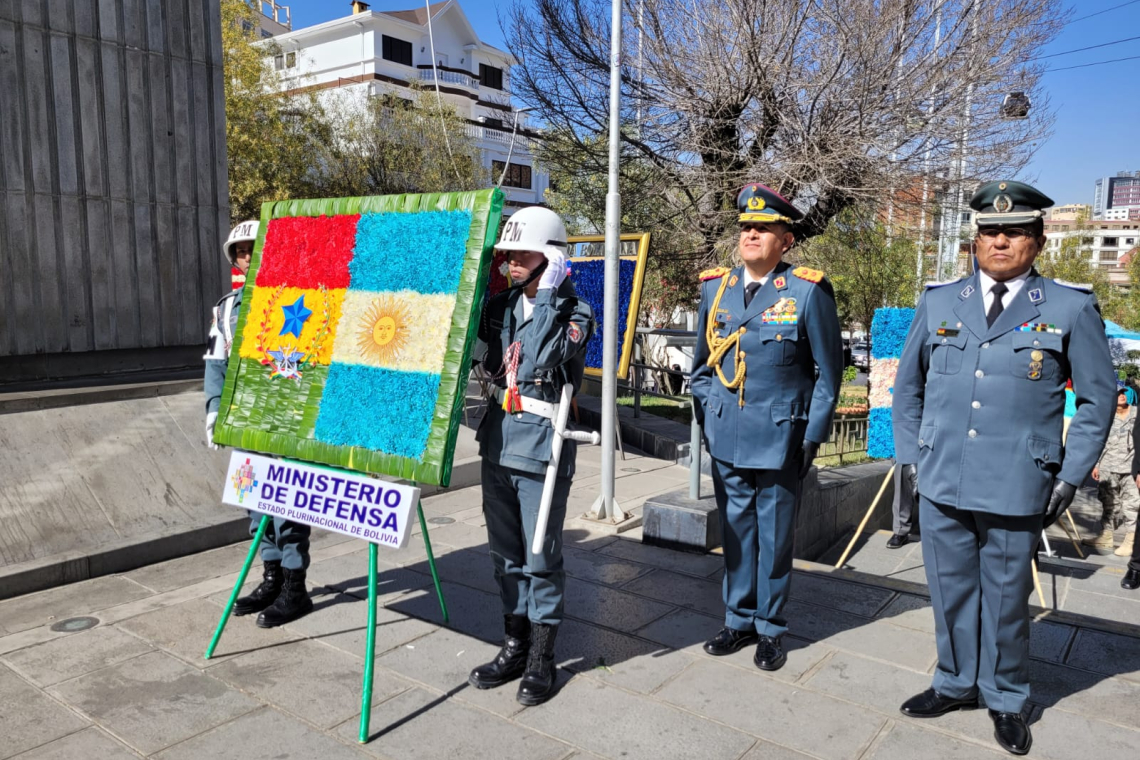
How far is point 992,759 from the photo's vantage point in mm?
3051

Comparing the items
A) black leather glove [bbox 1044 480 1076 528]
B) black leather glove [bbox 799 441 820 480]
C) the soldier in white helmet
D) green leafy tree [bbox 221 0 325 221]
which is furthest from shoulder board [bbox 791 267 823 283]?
green leafy tree [bbox 221 0 325 221]

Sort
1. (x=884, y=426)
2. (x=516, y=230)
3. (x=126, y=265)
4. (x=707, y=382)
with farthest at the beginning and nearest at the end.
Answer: (x=126, y=265)
(x=884, y=426)
(x=707, y=382)
(x=516, y=230)

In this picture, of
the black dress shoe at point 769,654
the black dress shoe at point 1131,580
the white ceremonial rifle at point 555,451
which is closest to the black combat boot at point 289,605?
the white ceremonial rifle at point 555,451

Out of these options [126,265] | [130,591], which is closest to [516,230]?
[130,591]

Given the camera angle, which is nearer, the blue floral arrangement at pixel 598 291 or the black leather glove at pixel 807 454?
the black leather glove at pixel 807 454

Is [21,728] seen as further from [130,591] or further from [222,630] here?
[130,591]

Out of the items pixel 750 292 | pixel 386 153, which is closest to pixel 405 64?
pixel 386 153

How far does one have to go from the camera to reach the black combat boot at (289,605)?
4.25m

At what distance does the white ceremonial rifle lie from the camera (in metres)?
3.40

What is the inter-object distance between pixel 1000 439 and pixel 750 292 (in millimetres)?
Answer: 1292

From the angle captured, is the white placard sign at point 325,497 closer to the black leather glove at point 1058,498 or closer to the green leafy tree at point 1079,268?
the black leather glove at point 1058,498

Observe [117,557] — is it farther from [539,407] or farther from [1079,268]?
[1079,268]

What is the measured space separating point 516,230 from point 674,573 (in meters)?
2.57

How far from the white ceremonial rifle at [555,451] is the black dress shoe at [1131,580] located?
16.5 feet
